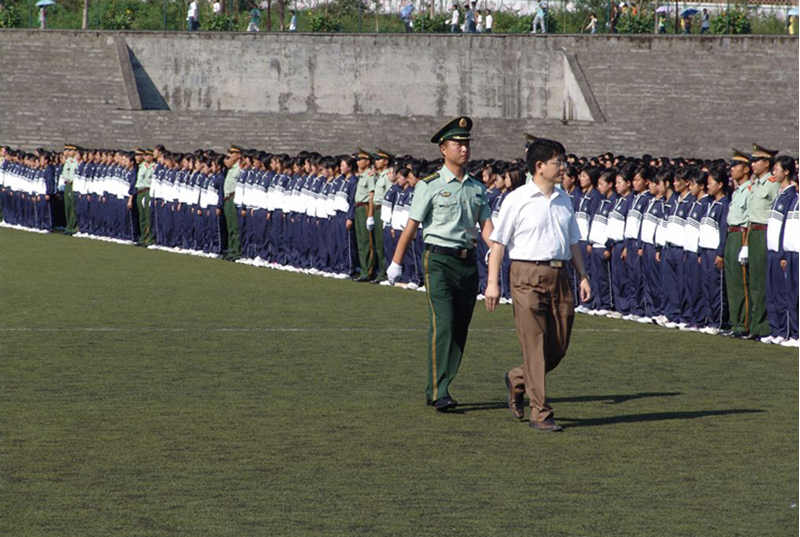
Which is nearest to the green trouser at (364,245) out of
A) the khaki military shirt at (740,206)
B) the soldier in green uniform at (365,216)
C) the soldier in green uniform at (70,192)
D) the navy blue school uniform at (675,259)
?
the soldier in green uniform at (365,216)

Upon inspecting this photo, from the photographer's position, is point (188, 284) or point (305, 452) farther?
point (188, 284)

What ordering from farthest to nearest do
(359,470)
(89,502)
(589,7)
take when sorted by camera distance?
(589,7) < (359,470) < (89,502)

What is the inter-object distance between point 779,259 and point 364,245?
24.8 feet

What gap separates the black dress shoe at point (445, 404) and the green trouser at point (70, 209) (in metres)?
19.8

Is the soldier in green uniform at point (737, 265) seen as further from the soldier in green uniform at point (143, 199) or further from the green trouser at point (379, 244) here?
the soldier in green uniform at point (143, 199)

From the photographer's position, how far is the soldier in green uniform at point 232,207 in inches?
861

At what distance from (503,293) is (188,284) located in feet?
13.3

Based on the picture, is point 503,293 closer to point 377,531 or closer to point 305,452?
point 305,452

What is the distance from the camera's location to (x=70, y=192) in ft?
90.5

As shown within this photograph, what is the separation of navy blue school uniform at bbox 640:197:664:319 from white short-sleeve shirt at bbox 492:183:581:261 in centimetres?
600

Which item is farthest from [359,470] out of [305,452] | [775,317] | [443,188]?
[775,317]

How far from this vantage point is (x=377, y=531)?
19.7 ft

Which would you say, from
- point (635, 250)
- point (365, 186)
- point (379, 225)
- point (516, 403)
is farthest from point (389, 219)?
point (516, 403)

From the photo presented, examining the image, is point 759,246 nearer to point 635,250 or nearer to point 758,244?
point 758,244
